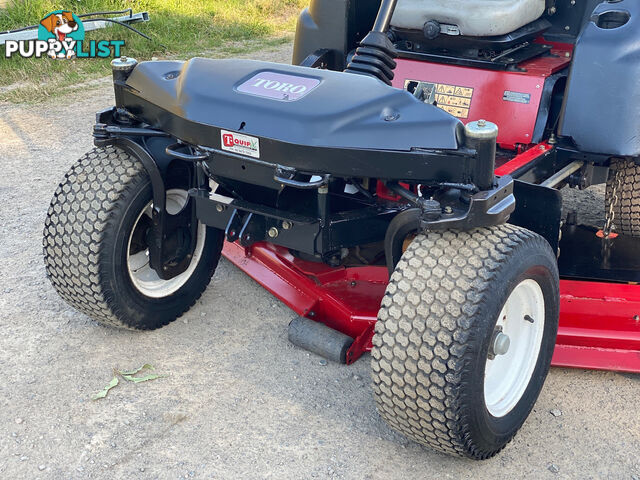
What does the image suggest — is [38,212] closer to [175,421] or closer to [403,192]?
[175,421]

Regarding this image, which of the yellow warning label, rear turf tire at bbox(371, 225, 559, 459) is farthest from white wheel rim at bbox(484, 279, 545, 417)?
the yellow warning label

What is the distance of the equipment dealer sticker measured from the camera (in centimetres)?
228

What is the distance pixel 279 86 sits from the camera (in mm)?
2383

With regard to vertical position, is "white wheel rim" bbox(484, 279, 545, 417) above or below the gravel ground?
above

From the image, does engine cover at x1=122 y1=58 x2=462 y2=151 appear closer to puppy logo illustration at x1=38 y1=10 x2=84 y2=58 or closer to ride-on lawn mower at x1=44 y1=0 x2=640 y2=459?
ride-on lawn mower at x1=44 y1=0 x2=640 y2=459

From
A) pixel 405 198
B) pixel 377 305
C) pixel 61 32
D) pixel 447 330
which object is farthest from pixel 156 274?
pixel 61 32

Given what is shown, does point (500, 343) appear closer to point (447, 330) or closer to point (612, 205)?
point (447, 330)

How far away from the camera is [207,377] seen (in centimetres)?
278

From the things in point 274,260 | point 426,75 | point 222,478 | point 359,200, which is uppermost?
point 426,75

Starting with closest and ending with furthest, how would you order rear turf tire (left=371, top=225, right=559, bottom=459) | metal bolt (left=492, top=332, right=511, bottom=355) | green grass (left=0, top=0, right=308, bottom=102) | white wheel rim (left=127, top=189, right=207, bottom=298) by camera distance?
rear turf tire (left=371, top=225, right=559, bottom=459), metal bolt (left=492, top=332, right=511, bottom=355), white wheel rim (left=127, top=189, right=207, bottom=298), green grass (left=0, top=0, right=308, bottom=102)

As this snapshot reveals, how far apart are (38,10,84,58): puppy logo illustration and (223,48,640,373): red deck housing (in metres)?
4.06

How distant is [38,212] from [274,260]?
4.91ft

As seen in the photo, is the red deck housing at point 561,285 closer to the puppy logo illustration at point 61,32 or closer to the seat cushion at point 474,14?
the seat cushion at point 474,14

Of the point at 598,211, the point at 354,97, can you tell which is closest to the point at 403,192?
the point at 354,97
